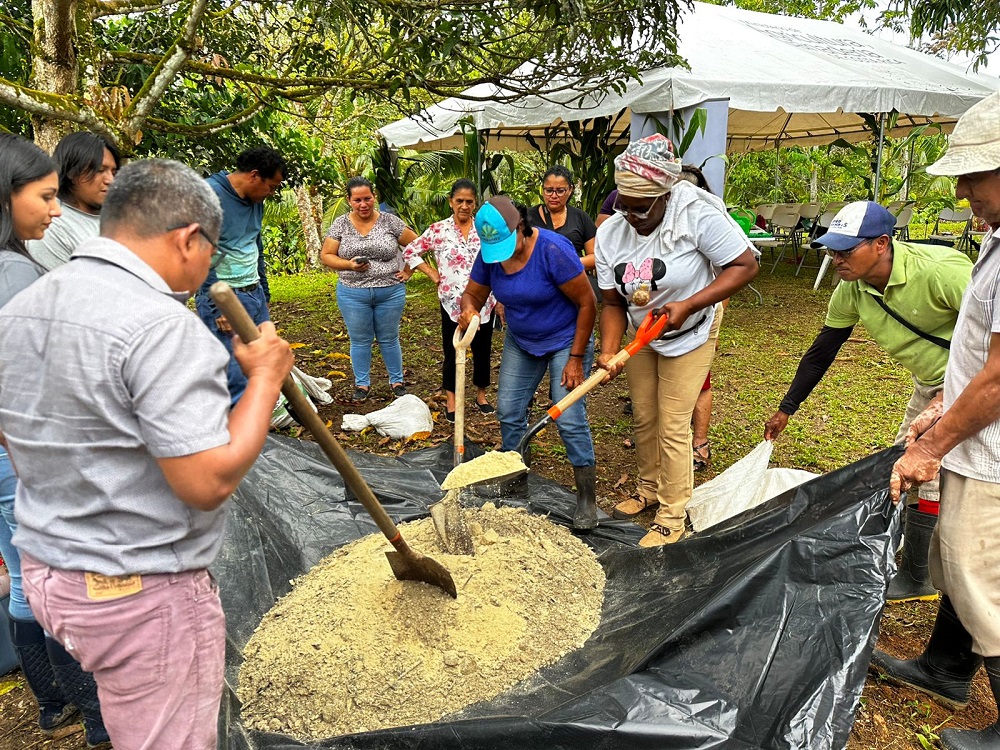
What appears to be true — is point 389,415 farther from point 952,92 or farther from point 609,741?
point 952,92

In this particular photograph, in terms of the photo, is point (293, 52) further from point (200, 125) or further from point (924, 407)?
point (924, 407)

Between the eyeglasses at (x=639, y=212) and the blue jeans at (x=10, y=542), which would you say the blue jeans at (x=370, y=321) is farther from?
the blue jeans at (x=10, y=542)

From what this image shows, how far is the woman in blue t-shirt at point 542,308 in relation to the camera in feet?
9.31

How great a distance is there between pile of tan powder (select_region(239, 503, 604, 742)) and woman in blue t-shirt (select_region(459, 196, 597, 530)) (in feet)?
1.65

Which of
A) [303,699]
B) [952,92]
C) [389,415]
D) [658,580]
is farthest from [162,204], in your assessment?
[952,92]

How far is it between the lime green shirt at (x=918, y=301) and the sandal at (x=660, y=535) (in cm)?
111

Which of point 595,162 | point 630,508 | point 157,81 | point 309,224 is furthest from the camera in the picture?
point 309,224

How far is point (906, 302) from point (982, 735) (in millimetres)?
1337

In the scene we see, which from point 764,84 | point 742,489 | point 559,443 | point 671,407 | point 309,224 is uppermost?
point 764,84

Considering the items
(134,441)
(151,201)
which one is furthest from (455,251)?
(134,441)

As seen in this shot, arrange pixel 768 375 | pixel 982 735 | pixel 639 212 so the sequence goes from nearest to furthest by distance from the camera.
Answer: pixel 982 735, pixel 639 212, pixel 768 375

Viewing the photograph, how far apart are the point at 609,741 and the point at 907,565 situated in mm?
1609

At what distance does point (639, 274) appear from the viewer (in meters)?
2.71

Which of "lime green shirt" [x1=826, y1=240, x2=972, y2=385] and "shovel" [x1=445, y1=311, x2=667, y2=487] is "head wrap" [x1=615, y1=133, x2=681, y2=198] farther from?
"lime green shirt" [x1=826, y1=240, x2=972, y2=385]
